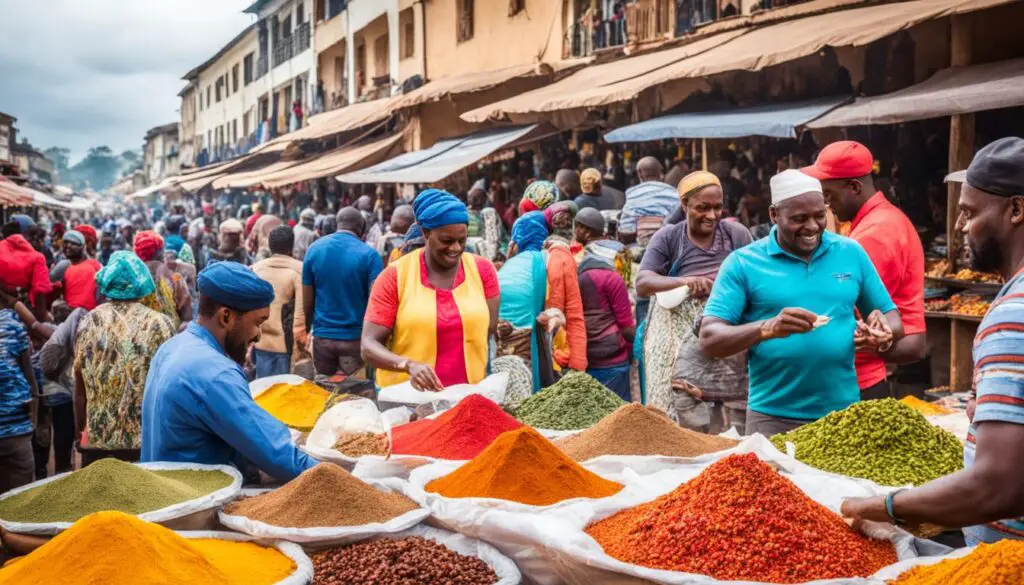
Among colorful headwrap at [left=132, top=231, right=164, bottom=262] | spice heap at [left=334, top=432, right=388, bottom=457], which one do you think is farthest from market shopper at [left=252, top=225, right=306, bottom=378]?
spice heap at [left=334, top=432, right=388, bottom=457]

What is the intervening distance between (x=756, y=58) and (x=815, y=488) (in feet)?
18.0

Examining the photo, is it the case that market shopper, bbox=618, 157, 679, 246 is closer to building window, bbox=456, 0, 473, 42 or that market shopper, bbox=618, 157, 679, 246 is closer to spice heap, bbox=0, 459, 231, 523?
spice heap, bbox=0, 459, 231, 523

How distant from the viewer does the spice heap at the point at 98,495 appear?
2.55 metres

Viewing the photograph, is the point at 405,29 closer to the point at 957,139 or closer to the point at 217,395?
the point at 957,139

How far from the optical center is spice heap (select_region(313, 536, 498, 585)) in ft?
7.58

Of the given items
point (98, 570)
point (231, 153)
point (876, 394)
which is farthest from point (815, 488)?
point (231, 153)

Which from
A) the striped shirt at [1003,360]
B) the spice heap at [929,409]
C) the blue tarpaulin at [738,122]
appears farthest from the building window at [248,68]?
the striped shirt at [1003,360]

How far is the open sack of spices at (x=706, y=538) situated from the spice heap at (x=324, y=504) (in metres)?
0.18

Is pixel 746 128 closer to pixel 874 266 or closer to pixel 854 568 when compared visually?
pixel 874 266

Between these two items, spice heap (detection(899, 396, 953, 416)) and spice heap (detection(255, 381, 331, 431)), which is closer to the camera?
spice heap (detection(255, 381, 331, 431))

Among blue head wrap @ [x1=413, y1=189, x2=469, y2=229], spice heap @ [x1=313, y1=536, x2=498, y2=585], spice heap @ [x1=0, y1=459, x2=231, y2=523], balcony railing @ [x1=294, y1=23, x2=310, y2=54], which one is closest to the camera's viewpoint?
spice heap @ [x1=313, y1=536, x2=498, y2=585]

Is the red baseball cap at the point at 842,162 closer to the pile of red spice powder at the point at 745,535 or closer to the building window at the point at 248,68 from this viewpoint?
the pile of red spice powder at the point at 745,535

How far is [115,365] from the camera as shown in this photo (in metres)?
4.71

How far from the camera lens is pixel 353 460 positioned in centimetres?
316
